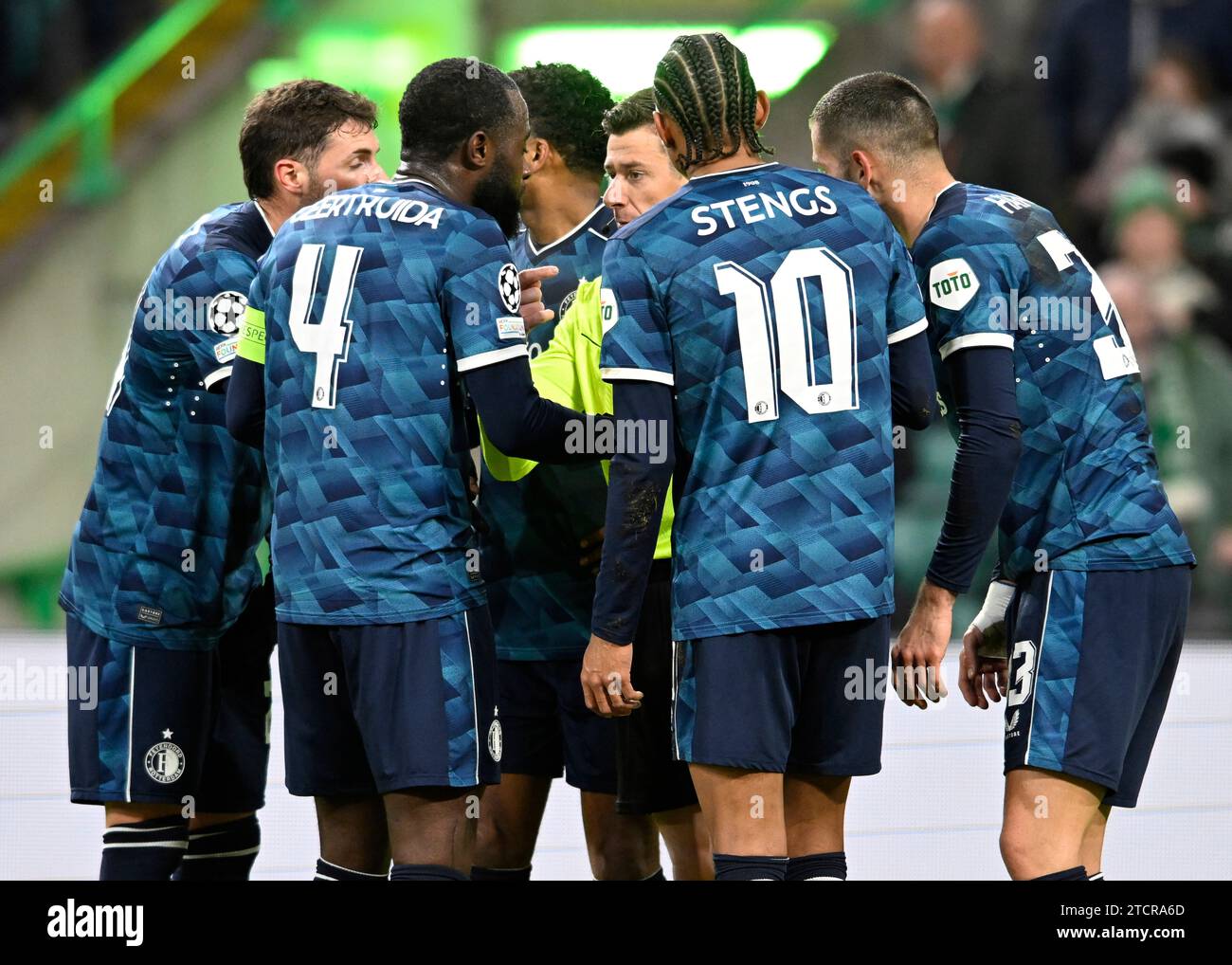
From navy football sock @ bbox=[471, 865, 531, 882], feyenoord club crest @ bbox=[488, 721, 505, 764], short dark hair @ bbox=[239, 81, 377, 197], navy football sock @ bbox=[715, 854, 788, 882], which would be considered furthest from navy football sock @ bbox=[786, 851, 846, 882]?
short dark hair @ bbox=[239, 81, 377, 197]

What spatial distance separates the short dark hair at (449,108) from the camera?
9.75 ft

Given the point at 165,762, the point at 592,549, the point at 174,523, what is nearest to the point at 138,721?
the point at 165,762

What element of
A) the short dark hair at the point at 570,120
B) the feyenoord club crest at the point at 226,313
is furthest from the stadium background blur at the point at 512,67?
the feyenoord club crest at the point at 226,313

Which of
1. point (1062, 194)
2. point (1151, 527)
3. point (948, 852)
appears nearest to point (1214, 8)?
point (1062, 194)

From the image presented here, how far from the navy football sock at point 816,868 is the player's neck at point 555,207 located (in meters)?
1.50

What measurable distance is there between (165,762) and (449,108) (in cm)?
142

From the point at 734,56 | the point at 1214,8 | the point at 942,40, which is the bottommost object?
the point at 734,56

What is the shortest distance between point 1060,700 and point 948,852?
4.79 feet

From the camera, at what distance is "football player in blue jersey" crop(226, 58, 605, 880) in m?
2.83

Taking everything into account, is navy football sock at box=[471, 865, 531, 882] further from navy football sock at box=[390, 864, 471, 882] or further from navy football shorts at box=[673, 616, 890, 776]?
navy football shorts at box=[673, 616, 890, 776]

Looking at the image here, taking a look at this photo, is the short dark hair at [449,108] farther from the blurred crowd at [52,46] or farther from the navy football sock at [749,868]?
the blurred crowd at [52,46]

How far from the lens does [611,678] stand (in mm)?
2838
